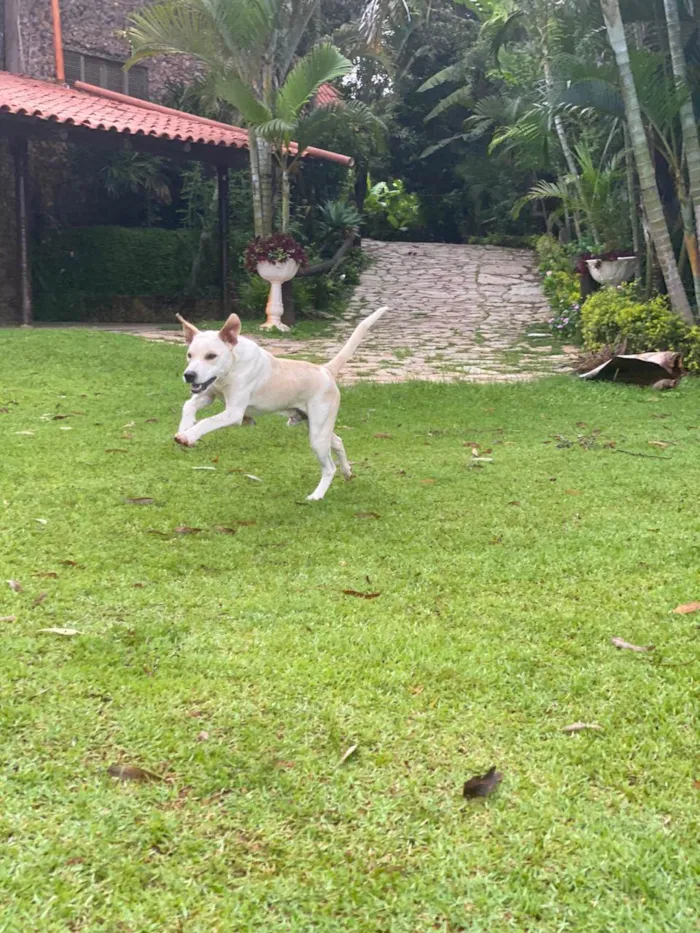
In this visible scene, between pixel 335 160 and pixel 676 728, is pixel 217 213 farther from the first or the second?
pixel 676 728

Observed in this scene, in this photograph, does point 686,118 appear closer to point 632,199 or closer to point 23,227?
point 632,199

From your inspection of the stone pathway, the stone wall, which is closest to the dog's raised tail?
the stone pathway

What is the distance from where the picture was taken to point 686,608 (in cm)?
326

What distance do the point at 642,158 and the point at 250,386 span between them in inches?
268

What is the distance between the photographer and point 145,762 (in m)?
2.29

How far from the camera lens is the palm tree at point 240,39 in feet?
40.6

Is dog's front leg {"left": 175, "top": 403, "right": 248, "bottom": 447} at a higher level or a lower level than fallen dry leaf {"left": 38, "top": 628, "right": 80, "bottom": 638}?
higher

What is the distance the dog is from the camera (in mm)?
4281

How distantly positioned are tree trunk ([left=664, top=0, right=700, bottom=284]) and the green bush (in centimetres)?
98

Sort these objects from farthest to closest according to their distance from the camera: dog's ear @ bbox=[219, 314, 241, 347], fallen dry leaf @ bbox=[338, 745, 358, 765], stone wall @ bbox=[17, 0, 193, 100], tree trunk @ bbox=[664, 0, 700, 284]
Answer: stone wall @ bbox=[17, 0, 193, 100] → tree trunk @ bbox=[664, 0, 700, 284] → dog's ear @ bbox=[219, 314, 241, 347] → fallen dry leaf @ bbox=[338, 745, 358, 765]

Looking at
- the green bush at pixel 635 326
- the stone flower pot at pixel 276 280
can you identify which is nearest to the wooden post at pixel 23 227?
the stone flower pot at pixel 276 280

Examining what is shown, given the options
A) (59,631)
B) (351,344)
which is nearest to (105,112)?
(351,344)

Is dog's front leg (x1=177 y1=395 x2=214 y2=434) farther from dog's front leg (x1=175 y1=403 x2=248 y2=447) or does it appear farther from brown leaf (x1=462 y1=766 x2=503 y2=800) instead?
brown leaf (x1=462 y1=766 x2=503 y2=800)

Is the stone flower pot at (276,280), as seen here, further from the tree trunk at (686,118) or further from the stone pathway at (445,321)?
the tree trunk at (686,118)
